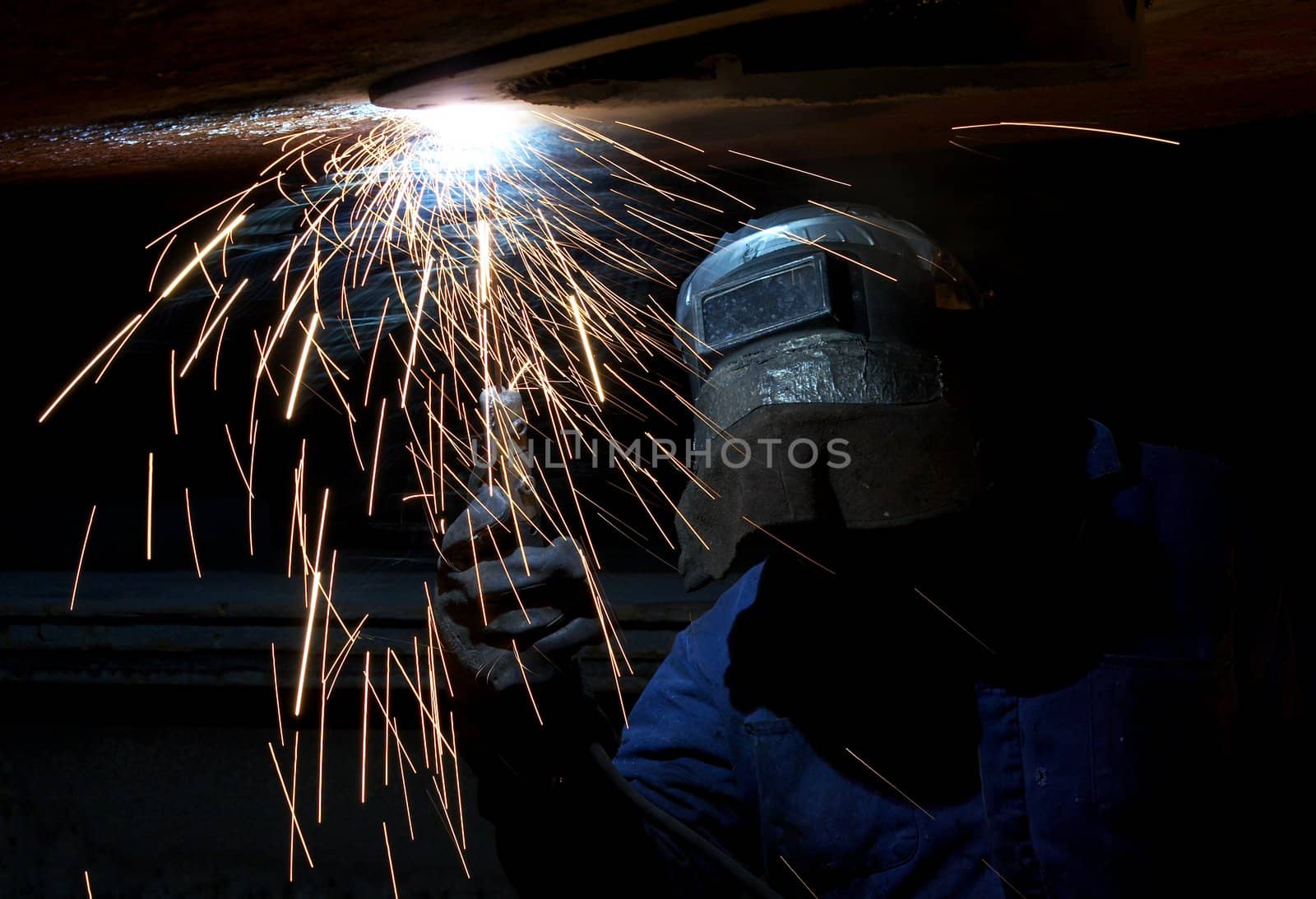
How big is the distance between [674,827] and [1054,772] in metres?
0.65

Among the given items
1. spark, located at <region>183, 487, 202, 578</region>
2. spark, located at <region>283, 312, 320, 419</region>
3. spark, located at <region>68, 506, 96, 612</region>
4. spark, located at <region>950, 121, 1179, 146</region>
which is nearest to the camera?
spark, located at <region>950, 121, 1179, 146</region>

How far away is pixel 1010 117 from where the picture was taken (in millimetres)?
1667

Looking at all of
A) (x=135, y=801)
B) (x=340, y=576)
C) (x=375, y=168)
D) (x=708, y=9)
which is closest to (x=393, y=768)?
(x=340, y=576)

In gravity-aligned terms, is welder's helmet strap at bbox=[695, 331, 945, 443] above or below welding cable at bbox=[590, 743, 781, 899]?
above

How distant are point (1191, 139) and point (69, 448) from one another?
4103mm

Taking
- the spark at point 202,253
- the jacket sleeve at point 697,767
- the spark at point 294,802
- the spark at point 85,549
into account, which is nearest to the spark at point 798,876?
the jacket sleeve at point 697,767

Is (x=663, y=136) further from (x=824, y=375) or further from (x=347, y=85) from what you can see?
(x=347, y=85)

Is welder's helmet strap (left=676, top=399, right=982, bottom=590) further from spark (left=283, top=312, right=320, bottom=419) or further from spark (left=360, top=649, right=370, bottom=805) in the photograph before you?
Result: spark (left=360, top=649, right=370, bottom=805)

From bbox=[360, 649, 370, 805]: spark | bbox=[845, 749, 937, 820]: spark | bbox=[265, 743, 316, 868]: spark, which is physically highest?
bbox=[845, 749, 937, 820]: spark

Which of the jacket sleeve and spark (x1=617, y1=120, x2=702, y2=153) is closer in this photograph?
spark (x1=617, y1=120, x2=702, y2=153)

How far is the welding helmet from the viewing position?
1345 mm

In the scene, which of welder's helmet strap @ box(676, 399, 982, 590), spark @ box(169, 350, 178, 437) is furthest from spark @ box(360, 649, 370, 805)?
welder's helmet strap @ box(676, 399, 982, 590)

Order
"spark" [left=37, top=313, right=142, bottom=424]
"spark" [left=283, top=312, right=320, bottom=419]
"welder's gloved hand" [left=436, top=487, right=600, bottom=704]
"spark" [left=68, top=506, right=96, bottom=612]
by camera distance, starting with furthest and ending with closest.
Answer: "spark" [left=68, top=506, right=96, bottom=612] < "spark" [left=37, top=313, right=142, bottom=424] < "spark" [left=283, top=312, right=320, bottom=419] < "welder's gloved hand" [left=436, top=487, right=600, bottom=704]

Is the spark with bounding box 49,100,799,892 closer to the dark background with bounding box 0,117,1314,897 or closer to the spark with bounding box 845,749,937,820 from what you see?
the dark background with bounding box 0,117,1314,897
